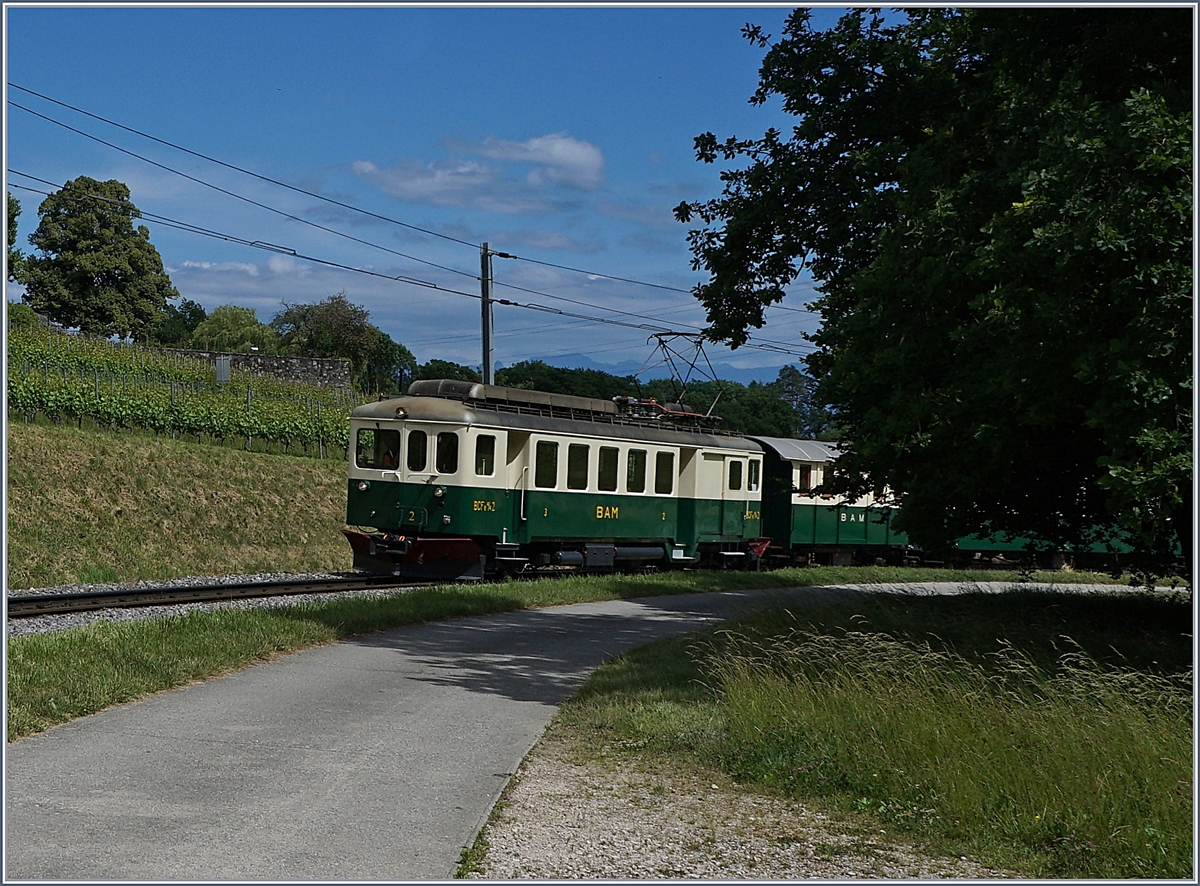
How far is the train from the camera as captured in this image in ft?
74.4

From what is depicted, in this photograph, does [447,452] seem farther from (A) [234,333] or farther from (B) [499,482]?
(A) [234,333]

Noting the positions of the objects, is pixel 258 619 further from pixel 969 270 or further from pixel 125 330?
pixel 125 330

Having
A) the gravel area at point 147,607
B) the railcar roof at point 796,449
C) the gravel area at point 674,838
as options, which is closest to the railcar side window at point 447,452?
the gravel area at point 147,607

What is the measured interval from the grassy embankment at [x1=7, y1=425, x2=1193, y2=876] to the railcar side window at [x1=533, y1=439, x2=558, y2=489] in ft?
7.96

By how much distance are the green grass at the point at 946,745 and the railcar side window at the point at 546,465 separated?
11.0 meters

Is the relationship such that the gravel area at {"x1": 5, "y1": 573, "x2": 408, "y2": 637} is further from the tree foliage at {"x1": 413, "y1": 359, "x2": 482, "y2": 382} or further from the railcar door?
the tree foliage at {"x1": 413, "y1": 359, "x2": 482, "y2": 382}

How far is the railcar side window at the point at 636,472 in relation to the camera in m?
26.0

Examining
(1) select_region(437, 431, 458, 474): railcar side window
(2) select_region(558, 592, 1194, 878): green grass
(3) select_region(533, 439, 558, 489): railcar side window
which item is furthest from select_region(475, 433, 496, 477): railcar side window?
(2) select_region(558, 592, 1194, 878): green grass

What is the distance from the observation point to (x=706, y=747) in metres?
8.97

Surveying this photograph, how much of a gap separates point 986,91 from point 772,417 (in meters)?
65.4

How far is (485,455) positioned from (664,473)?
5589 millimetres

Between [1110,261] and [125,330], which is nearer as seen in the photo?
[1110,261]

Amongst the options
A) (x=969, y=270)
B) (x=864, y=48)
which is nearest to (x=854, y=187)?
(x=864, y=48)

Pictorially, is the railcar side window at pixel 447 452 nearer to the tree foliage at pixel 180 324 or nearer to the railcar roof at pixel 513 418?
the railcar roof at pixel 513 418
